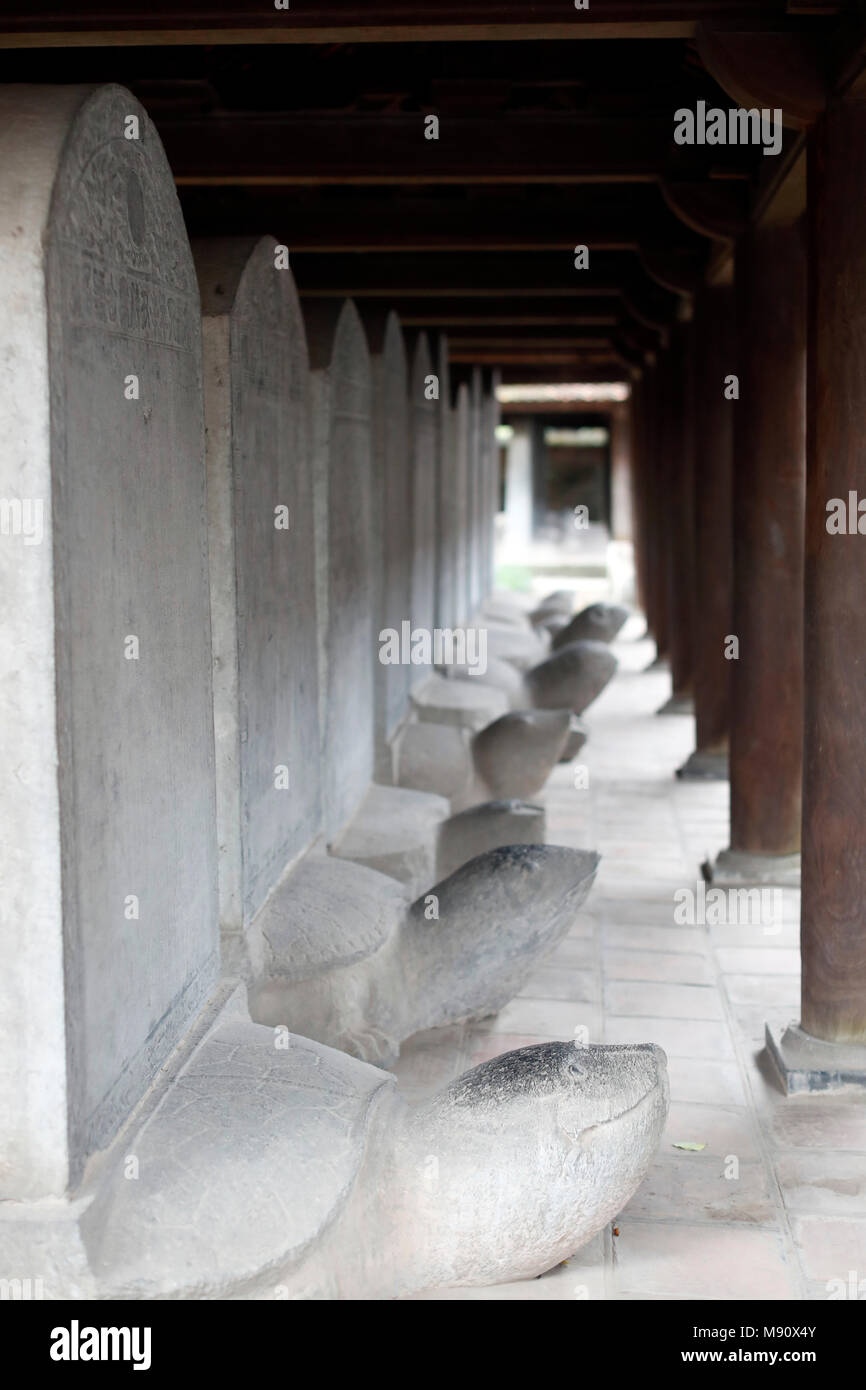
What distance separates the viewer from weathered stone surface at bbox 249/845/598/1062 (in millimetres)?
4914

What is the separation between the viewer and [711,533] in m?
9.59

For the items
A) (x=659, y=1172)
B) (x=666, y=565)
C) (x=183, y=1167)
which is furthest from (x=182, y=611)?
(x=666, y=565)

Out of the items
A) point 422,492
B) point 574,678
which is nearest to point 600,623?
point 574,678

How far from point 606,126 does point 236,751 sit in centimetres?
385

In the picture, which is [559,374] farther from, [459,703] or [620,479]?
[459,703]

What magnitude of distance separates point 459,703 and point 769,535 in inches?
115

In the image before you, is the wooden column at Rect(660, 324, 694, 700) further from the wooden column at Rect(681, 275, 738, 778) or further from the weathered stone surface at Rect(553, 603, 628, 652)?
the wooden column at Rect(681, 275, 738, 778)

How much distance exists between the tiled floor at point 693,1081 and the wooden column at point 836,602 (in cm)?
46

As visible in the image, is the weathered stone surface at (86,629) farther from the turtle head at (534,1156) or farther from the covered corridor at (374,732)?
the turtle head at (534,1156)

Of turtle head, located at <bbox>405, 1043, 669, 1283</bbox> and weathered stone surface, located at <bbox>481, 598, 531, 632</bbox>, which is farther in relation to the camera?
weathered stone surface, located at <bbox>481, 598, 531, 632</bbox>

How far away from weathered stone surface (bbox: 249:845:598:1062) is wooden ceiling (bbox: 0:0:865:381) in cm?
277

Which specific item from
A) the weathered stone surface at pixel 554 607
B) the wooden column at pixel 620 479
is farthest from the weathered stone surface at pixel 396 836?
the wooden column at pixel 620 479

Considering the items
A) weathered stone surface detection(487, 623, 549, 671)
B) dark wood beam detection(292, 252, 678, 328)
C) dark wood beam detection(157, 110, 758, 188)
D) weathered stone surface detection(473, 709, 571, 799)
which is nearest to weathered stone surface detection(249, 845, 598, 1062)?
weathered stone surface detection(473, 709, 571, 799)

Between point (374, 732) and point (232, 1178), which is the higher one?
point (374, 732)
